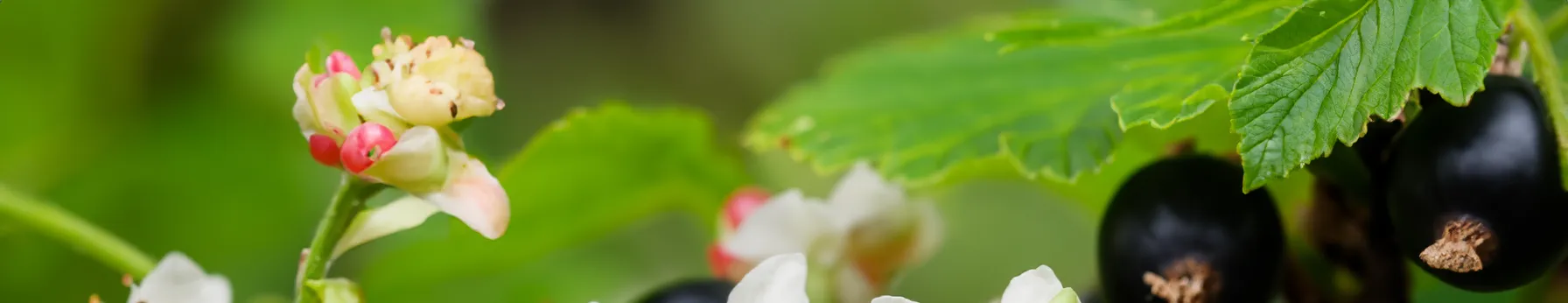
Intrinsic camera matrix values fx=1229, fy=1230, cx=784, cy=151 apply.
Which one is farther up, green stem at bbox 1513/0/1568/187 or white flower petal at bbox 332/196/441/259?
white flower petal at bbox 332/196/441/259

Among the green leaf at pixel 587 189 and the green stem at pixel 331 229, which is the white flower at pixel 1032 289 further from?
the green leaf at pixel 587 189

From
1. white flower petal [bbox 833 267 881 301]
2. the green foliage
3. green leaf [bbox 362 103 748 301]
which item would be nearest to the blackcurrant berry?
the green foliage

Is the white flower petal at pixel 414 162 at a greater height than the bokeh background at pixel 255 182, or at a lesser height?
lesser

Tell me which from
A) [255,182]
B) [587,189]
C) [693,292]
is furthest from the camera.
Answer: [255,182]

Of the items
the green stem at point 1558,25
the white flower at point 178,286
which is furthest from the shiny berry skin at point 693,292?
the green stem at point 1558,25

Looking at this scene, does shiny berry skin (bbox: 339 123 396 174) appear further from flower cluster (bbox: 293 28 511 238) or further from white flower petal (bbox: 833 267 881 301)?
white flower petal (bbox: 833 267 881 301)

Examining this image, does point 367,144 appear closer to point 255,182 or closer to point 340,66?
point 340,66

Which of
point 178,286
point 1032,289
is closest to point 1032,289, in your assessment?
point 1032,289
